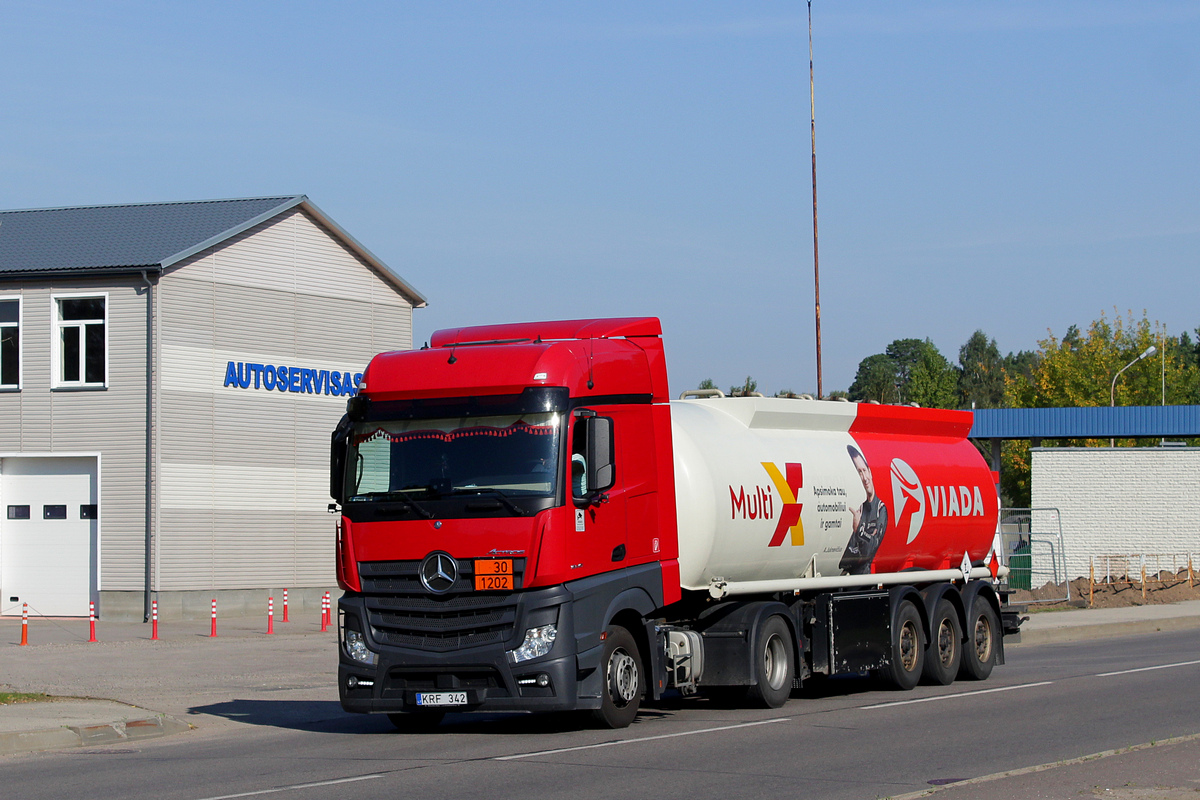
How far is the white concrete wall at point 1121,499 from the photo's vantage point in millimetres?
49219

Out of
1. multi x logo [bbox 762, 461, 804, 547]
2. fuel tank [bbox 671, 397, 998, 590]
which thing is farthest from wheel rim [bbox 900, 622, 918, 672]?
multi x logo [bbox 762, 461, 804, 547]

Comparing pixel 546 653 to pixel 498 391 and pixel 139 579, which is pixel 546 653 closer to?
pixel 498 391

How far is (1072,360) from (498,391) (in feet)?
238

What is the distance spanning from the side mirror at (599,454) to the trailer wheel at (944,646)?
273 inches

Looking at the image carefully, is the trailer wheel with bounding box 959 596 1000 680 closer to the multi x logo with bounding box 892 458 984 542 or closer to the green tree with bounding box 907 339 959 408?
the multi x logo with bounding box 892 458 984 542

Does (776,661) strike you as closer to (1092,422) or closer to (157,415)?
(157,415)

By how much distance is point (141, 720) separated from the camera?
1429 centimetres

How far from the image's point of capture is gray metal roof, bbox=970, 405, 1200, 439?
51312 mm

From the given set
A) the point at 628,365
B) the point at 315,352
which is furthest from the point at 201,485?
the point at 628,365

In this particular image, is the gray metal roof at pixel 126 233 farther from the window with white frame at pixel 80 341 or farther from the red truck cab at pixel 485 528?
the red truck cab at pixel 485 528

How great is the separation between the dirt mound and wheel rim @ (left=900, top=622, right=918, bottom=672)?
1975 cm

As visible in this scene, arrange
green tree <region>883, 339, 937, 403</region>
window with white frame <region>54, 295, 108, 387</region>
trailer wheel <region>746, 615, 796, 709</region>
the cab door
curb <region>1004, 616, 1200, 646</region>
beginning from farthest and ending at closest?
green tree <region>883, 339, 937, 403</region>, window with white frame <region>54, 295, 108, 387</region>, curb <region>1004, 616, 1200, 646</region>, trailer wheel <region>746, 615, 796, 709</region>, the cab door

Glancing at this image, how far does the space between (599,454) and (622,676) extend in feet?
6.96

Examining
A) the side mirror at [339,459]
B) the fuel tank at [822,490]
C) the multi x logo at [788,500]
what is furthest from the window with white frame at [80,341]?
the side mirror at [339,459]
